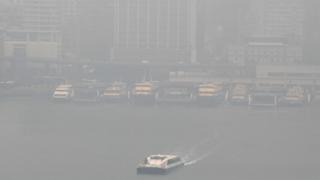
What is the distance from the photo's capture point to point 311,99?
17.1 m

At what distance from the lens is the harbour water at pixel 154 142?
28.5 ft

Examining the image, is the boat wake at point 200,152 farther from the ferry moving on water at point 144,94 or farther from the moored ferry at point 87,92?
the moored ferry at point 87,92

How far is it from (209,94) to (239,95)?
1.89 feet

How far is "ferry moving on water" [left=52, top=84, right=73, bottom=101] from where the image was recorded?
1617 cm

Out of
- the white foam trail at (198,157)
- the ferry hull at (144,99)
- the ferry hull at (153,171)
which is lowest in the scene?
the ferry hull at (153,171)

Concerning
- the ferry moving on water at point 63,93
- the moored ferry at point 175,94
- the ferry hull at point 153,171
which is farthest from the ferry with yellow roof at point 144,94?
the ferry hull at point 153,171

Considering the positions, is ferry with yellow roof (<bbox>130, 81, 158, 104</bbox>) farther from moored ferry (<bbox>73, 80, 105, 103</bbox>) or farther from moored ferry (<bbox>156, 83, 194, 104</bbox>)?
moored ferry (<bbox>73, 80, 105, 103</bbox>)

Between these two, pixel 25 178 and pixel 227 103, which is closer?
pixel 25 178

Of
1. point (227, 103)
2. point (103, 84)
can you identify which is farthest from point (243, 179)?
point (103, 84)

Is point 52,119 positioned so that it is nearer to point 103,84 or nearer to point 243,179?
point 243,179

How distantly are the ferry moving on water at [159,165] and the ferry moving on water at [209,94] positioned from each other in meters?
6.69

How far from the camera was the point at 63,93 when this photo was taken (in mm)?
16359

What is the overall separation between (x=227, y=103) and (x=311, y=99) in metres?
1.60

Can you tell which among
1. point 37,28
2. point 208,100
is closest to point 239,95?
point 208,100
